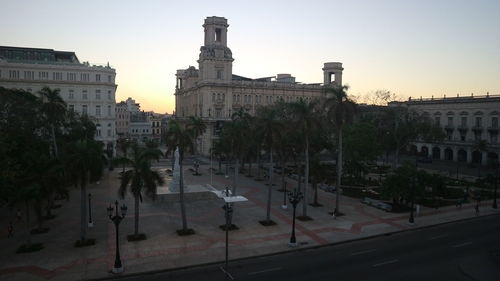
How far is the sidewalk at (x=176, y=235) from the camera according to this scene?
23.4 metres

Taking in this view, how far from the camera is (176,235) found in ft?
96.9

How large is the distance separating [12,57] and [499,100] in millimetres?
105026

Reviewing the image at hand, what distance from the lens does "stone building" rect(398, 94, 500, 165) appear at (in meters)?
75.8

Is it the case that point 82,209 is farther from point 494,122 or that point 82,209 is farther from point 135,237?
point 494,122

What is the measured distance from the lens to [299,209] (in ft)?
127

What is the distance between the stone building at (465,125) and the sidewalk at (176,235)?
4069cm

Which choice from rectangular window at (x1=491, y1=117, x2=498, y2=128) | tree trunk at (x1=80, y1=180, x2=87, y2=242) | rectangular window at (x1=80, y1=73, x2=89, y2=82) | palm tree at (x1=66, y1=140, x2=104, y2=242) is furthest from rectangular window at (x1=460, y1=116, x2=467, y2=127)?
rectangular window at (x1=80, y1=73, x2=89, y2=82)

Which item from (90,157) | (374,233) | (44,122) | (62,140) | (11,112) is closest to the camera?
(90,157)

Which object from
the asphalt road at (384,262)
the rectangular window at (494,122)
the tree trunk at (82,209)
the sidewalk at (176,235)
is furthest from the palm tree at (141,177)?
the rectangular window at (494,122)

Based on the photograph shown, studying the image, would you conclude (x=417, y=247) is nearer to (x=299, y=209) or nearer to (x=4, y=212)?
(x=299, y=209)

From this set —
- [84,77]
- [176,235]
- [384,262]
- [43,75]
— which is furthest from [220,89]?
[384,262]

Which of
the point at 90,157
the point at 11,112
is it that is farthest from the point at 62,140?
the point at 90,157

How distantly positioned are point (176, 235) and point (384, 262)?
16.5m

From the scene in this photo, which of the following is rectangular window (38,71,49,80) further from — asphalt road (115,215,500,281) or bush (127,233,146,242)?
asphalt road (115,215,500,281)
